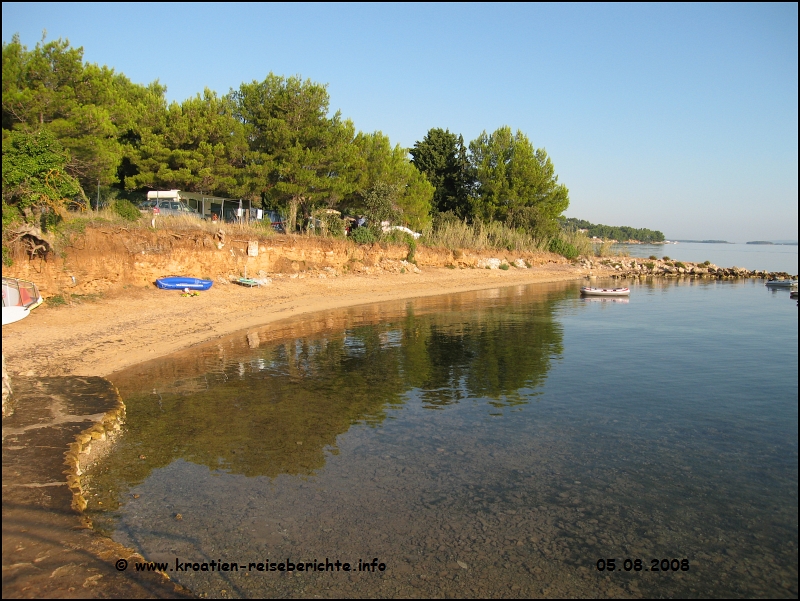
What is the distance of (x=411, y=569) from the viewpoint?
589 cm

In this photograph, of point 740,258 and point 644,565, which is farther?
point 740,258

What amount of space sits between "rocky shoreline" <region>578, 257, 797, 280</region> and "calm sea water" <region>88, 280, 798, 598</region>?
38167 mm

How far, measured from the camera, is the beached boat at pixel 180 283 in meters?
22.9

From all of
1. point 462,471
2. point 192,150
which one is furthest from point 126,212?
point 462,471

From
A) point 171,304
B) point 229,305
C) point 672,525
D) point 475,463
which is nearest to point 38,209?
point 171,304

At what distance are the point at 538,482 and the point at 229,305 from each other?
649 inches

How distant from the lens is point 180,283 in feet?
75.4

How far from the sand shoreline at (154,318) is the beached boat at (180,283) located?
15.0 inches

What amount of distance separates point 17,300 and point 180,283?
7.69 metres

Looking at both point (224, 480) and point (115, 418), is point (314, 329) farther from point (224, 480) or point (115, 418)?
point (224, 480)

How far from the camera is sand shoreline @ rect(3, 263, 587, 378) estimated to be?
13375 millimetres

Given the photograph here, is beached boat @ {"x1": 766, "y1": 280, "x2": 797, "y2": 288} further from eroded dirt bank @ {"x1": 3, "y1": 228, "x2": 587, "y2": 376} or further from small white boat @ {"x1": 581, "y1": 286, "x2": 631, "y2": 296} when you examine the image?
eroded dirt bank @ {"x1": 3, "y1": 228, "x2": 587, "y2": 376}

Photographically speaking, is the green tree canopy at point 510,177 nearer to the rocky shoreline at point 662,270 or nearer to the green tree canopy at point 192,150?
the rocky shoreline at point 662,270

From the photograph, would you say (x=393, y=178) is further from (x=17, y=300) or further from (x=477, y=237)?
(x=17, y=300)
